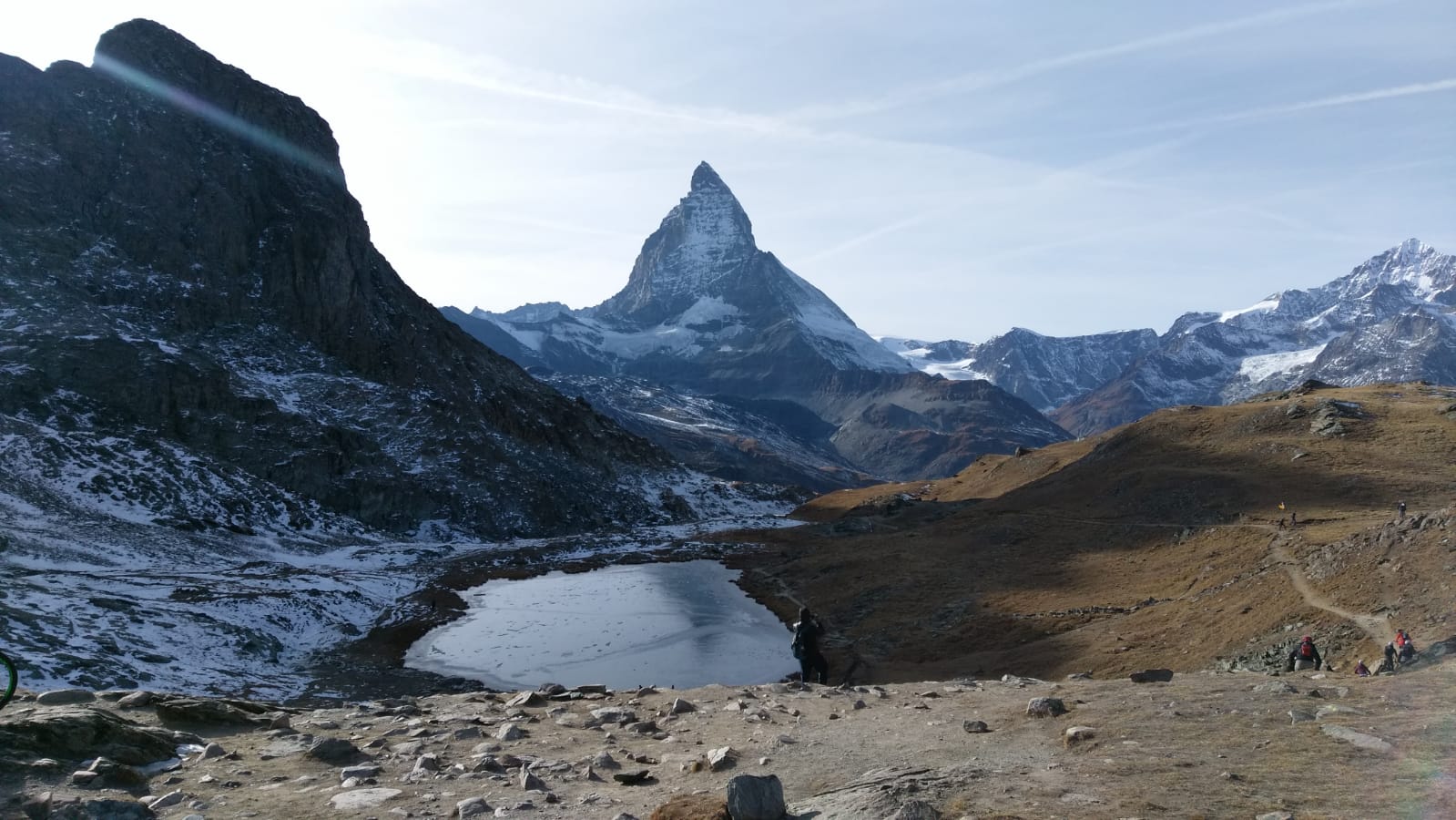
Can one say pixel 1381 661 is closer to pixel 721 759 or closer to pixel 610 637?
pixel 721 759

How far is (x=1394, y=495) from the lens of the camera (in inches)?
2227

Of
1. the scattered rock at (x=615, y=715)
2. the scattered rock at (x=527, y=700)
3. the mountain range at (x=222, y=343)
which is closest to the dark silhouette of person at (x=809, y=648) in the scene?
the scattered rock at (x=527, y=700)

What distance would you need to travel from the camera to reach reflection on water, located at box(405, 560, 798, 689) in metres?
41.4

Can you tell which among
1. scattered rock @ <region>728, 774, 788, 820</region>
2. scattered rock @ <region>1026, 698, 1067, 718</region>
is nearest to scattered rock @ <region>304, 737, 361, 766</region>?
scattered rock @ <region>728, 774, 788, 820</region>

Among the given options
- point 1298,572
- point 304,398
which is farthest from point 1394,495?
point 304,398

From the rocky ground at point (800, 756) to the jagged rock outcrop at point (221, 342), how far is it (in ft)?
225

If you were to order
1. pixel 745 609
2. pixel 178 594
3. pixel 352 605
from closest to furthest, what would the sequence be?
pixel 178 594, pixel 352 605, pixel 745 609

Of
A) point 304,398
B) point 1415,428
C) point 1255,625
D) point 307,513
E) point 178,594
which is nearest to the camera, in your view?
point 1255,625

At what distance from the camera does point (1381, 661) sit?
21.6 m

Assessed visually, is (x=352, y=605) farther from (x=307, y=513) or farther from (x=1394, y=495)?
(x=1394, y=495)

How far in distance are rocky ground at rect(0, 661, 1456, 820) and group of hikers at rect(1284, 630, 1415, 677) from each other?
6.70ft

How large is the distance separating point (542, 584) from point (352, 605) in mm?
20219

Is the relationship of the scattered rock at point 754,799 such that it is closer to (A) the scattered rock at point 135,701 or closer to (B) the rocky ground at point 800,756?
(B) the rocky ground at point 800,756

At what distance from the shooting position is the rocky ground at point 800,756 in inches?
411
